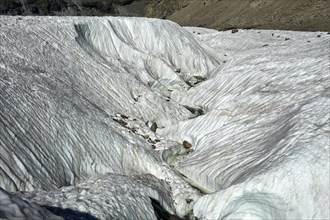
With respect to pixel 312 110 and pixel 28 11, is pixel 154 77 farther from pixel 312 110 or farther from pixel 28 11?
pixel 28 11

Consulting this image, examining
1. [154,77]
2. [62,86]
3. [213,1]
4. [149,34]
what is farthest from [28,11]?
[62,86]

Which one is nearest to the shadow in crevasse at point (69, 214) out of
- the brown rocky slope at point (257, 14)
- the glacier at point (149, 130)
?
the glacier at point (149, 130)

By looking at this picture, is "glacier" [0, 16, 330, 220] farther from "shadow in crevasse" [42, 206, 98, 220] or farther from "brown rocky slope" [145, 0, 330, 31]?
"brown rocky slope" [145, 0, 330, 31]

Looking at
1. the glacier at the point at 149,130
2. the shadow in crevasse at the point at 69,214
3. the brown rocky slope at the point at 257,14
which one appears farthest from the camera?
the brown rocky slope at the point at 257,14

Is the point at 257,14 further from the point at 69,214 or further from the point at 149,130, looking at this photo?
the point at 69,214

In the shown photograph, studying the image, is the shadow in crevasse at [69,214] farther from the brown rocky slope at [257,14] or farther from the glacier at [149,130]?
the brown rocky slope at [257,14]

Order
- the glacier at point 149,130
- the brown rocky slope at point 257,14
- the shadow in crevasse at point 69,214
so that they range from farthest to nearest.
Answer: the brown rocky slope at point 257,14, the glacier at point 149,130, the shadow in crevasse at point 69,214

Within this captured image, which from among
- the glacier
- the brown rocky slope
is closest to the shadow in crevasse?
the glacier
